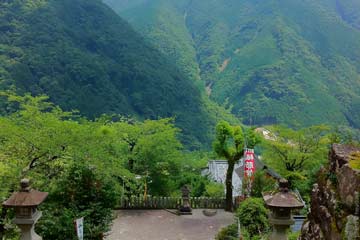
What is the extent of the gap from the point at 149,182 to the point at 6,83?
1239 inches

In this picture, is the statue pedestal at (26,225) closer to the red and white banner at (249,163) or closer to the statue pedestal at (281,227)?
the statue pedestal at (281,227)

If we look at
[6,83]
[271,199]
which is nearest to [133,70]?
[6,83]

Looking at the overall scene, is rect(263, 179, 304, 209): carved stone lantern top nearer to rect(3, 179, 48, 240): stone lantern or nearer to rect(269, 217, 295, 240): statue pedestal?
rect(269, 217, 295, 240): statue pedestal

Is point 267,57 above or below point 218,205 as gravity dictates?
above

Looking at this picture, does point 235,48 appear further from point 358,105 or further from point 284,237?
point 284,237

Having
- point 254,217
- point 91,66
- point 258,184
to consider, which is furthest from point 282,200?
point 91,66

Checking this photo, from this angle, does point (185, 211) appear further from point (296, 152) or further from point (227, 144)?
point (296, 152)

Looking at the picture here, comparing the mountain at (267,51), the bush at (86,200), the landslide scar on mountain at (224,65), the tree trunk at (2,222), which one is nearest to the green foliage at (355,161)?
the bush at (86,200)

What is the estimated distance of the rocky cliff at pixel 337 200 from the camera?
5.42 m

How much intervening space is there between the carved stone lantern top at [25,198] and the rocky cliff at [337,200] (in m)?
5.01

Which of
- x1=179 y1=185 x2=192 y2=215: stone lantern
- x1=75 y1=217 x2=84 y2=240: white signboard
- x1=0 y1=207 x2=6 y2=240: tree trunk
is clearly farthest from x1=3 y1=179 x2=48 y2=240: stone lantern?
x1=179 y1=185 x2=192 y2=215: stone lantern

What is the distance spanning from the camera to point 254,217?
40.2 ft

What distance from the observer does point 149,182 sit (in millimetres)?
21641

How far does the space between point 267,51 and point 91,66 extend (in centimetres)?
5906
